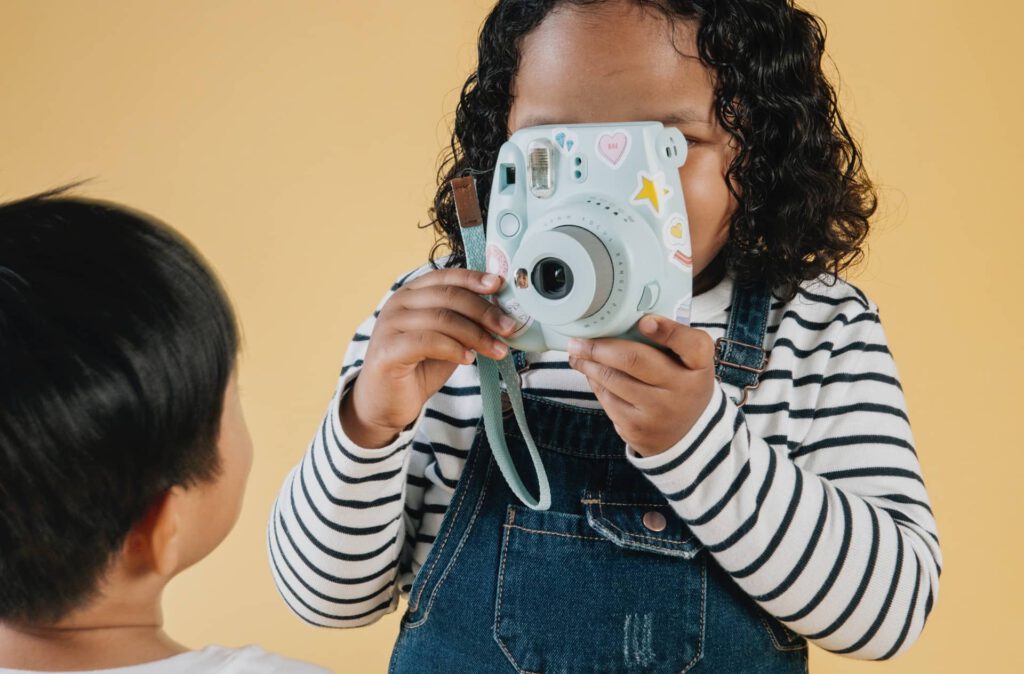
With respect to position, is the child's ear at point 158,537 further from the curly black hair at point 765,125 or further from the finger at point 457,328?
the curly black hair at point 765,125

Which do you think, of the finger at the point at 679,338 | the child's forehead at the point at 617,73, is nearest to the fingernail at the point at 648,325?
the finger at the point at 679,338

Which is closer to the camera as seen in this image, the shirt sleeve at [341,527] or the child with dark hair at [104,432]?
the child with dark hair at [104,432]

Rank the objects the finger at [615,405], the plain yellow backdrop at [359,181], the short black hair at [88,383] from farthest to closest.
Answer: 1. the plain yellow backdrop at [359,181]
2. the finger at [615,405]
3. the short black hair at [88,383]

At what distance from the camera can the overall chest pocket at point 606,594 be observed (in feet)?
1.79

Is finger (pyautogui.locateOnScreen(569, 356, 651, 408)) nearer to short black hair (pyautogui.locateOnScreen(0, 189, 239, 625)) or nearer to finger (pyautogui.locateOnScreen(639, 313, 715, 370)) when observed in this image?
finger (pyautogui.locateOnScreen(639, 313, 715, 370))

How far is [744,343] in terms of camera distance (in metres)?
0.58

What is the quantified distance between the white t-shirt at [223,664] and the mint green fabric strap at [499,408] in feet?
0.48

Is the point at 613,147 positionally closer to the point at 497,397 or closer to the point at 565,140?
the point at 565,140

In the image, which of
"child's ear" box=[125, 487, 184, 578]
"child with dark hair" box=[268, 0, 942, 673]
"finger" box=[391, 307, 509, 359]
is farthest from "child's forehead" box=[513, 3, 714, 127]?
"child's ear" box=[125, 487, 184, 578]

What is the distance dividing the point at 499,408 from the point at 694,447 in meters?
0.11

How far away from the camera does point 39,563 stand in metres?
0.41

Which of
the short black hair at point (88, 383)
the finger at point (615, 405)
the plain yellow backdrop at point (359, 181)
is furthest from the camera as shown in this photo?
the plain yellow backdrop at point (359, 181)

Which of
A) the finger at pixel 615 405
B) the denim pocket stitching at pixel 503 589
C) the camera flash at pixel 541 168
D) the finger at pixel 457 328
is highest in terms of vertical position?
the camera flash at pixel 541 168

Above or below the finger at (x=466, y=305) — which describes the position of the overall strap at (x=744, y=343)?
below
